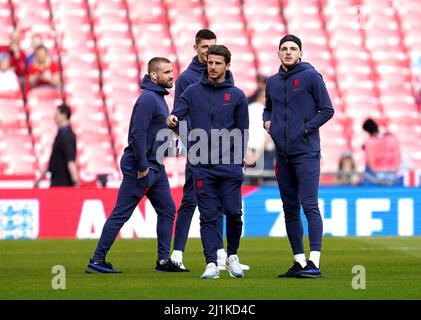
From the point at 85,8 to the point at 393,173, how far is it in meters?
8.55

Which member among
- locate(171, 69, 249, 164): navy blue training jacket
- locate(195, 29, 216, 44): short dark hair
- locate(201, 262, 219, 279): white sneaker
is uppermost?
locate(195, 29, 216, 44): short dark hair

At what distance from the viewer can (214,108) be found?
38.6 ft

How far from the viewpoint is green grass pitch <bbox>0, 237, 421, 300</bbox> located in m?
10.5

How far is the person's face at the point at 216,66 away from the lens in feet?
38.5

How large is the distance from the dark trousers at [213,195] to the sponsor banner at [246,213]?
7.75 m

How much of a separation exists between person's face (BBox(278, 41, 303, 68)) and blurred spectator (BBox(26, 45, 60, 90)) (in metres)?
12.6

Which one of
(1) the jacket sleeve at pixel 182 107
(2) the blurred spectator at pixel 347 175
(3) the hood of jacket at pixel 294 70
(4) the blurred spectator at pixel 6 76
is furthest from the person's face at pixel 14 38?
(3) the hood of jacket at pixel 294 70

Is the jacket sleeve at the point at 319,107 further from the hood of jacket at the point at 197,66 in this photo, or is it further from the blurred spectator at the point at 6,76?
the blurred spectator at the point at 6,76

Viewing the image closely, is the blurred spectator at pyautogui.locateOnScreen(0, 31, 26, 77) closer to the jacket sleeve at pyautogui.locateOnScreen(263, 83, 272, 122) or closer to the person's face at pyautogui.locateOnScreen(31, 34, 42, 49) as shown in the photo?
the person's face at pyautogui.locateOnScreen(31, 34, 42, 49)

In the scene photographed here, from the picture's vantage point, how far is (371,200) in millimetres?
19859

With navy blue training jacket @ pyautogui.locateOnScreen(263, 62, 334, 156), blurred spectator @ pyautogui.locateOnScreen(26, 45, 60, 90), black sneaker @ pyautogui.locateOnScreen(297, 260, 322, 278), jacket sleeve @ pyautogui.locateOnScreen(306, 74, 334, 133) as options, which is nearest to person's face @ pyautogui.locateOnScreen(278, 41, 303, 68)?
navy blue training jacket @ pyautogui.locateOnScreen(263, 62, 334, 156)
